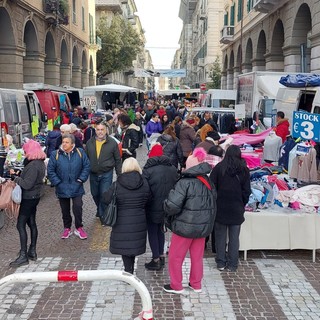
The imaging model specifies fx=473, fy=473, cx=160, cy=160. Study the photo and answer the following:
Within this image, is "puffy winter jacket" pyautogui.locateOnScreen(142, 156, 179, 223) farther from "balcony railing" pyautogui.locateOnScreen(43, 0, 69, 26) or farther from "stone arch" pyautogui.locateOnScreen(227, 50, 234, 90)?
"stone arch" pyautogui.locateOnScreen(227, 50, 234, 90)

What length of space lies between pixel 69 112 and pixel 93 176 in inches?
525

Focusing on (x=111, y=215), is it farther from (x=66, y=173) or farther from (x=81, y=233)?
(x=81, y=233)

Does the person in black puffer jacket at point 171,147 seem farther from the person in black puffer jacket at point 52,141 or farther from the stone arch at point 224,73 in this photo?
the stone arch at point 224,73

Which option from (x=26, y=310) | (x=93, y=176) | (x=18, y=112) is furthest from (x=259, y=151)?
(x=26, y=310)

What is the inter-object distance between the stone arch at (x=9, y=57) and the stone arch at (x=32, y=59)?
3.51 metres

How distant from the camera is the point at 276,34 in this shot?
26469 mm

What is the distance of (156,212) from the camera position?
6.03m

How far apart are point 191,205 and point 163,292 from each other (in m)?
1.22

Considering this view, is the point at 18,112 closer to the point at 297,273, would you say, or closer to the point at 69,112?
the point at 69,112

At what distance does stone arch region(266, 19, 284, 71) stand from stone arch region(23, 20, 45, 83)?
1296cm

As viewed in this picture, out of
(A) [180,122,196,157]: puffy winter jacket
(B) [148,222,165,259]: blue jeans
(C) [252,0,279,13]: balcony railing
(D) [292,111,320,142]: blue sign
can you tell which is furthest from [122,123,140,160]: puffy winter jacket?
(C) [252,0,279,13]: balcony railing

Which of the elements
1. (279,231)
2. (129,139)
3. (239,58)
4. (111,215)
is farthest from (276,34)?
(111,215)

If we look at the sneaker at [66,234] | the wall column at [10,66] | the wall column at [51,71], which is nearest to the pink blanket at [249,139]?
the sneaker at [66,234]

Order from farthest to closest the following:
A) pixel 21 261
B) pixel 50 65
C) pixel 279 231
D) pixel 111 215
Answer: pixel 50 65
pixel 279 231
pixel 21 261
pixel 111 215
